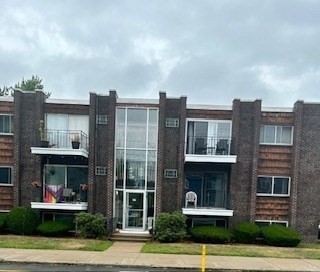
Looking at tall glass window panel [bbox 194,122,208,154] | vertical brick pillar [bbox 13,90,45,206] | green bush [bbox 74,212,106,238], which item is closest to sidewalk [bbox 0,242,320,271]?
green bush [bbox 74,212,106,238]

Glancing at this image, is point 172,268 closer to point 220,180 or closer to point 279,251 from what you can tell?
point 279,251

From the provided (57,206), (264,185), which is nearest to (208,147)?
(264,185)

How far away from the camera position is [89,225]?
1606 centimetres

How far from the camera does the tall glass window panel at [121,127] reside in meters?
17.6

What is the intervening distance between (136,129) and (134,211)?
4.69 m

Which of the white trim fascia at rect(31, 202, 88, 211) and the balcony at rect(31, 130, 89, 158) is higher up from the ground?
the balcony at rect(31, 130, 89, 158)

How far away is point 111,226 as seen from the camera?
16875 millimetres

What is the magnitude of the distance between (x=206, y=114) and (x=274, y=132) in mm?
4077

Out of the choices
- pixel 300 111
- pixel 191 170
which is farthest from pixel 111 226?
pixel 300 111

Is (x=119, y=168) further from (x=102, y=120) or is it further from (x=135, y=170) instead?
Result: (x=102, y=120)

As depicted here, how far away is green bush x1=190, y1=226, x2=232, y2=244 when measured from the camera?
1583cm

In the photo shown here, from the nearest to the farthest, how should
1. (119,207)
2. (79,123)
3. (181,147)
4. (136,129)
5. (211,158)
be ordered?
1. (211,158)
2. (181,147)
3. (119,207)
4. (136,129)
5. (79,123)

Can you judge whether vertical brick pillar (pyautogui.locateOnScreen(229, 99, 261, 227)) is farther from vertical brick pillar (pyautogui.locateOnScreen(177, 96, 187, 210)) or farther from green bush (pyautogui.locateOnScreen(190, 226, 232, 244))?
vertical brick pillar (pyautogui.locateOnScreen(177, 96, 187, 210))

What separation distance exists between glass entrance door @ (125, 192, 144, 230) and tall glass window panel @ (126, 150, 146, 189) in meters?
0.57
